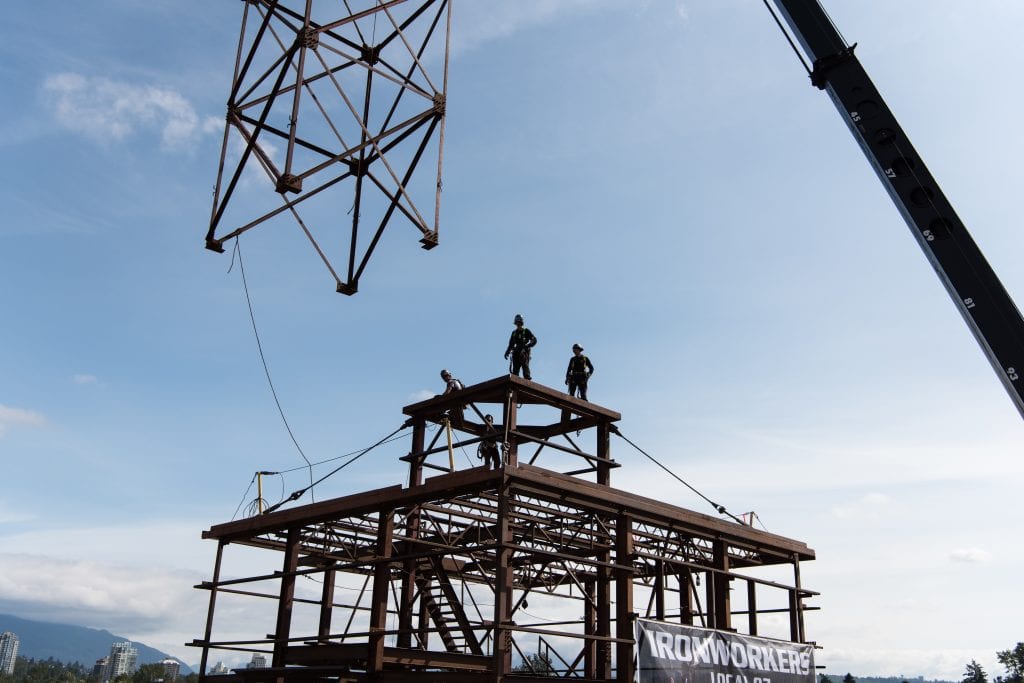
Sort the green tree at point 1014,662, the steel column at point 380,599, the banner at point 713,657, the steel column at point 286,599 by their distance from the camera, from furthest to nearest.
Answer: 1. the green tree at point 1014,662
2. the steel column at point 286,599
3. the steel column at point 380,599
4. the banner at point 713,657

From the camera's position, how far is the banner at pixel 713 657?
56.4 feet

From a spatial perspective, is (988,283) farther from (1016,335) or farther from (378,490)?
(378,490)

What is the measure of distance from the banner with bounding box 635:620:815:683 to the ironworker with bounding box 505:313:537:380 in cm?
749

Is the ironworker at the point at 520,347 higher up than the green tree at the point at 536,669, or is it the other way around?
the ironworker at the point at 520,347

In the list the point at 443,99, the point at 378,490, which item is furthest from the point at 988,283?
the point at 378,490

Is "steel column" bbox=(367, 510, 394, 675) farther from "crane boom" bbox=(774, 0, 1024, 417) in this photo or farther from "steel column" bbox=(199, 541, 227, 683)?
"crane boom" bbox=(774, 0, 1024, 417)

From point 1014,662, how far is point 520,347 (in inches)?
5446

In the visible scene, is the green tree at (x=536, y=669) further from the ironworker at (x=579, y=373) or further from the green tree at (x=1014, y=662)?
the green tree at (x=1014, y=662)

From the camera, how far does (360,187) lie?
18062mm

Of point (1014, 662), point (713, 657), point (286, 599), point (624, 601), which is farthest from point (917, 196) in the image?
point (1014, 662)

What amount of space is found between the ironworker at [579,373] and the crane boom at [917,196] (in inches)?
357

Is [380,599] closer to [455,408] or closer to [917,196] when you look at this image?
[455,408]

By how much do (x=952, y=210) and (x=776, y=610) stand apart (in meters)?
12.0

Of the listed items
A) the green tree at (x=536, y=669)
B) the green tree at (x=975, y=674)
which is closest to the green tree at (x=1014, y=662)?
the green tree at (x=975, y=674)
